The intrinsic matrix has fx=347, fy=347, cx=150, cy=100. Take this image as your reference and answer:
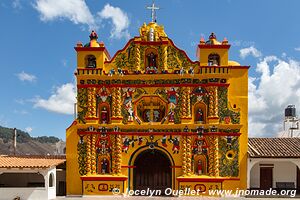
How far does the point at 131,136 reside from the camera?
933 inches

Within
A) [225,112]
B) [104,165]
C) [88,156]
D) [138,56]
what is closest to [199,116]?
[225,112]

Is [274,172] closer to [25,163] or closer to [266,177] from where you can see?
[266,177]

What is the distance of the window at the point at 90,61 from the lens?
80.4 feet

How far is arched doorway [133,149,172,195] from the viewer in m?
24.0

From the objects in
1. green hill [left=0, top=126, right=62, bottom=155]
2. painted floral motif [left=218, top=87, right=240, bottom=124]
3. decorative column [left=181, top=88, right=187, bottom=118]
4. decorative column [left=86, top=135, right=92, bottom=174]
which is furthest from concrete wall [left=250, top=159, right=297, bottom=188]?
green hill [left=0, top=126, right=62, bottom=155]

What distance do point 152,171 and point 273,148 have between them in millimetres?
8799

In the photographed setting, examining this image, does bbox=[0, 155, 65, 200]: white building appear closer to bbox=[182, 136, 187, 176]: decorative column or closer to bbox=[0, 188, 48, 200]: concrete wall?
bbox=[0, 188, 48, 200]: concrete wall

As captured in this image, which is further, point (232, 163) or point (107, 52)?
point (107, 52)

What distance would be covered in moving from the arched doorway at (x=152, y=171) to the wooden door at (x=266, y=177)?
690 cm

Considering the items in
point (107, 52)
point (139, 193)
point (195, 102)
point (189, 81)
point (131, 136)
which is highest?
point (107, 52)

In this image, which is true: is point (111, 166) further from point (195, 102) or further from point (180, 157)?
point (195, 102)

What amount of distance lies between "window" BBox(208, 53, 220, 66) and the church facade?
0.07 m

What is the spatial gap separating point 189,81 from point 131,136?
17.9 feet

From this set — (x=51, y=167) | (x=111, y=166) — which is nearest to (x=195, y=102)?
(x=111, y=166)
